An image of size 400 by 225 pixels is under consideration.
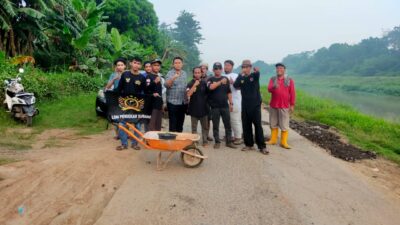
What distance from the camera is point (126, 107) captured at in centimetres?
603

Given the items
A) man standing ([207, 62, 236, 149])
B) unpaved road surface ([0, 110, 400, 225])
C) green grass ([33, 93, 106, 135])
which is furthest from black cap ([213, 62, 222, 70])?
green grass ([33, 93, 106, 135])

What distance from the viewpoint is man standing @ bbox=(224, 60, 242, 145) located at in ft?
24.1

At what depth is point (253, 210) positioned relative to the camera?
4.06m

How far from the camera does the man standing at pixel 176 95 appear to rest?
254 inches

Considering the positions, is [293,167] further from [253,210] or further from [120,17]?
[120,17]

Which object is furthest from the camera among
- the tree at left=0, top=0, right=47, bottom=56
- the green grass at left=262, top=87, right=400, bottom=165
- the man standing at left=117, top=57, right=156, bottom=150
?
the tree at left=0, top=0, right=47, bottom=56

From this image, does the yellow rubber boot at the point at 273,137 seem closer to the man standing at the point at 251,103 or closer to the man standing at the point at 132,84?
the man standing at the point at 251,103

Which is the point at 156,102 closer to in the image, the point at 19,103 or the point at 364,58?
the point at 19,103

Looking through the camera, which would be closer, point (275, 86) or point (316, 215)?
point (316, 215)

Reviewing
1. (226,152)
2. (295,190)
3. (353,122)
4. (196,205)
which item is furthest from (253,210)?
(353,122)

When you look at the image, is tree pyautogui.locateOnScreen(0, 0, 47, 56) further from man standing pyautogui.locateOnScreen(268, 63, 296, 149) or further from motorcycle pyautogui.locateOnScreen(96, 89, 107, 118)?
man standing pyautogui.locateOnScreen(268, 63, 296, 149)

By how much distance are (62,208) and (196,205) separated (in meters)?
1.54

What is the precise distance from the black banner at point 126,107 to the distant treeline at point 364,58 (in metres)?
59.6

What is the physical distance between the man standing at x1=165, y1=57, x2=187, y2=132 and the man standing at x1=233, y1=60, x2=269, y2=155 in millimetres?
1165
